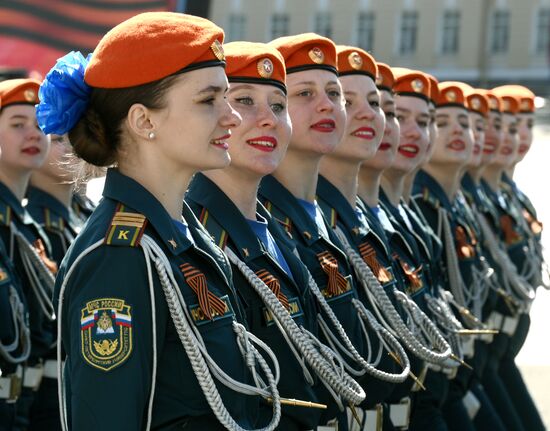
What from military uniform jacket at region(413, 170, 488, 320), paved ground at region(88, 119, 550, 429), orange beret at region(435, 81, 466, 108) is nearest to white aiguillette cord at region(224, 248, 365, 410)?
military uniform jacket at region(413, 170, 488, 320)

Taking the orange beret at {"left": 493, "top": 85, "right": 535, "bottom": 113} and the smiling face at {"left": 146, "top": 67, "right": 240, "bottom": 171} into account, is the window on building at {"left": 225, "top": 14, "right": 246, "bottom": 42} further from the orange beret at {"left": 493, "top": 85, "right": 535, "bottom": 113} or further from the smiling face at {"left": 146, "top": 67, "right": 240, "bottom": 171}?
the smiling face at {"left": 146, "top": 67, "right": 240, "bottom": 171}

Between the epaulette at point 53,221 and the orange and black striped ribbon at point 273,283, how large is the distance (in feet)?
9.00

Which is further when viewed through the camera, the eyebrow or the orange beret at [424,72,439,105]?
the orange beret at [424,72,439,105]

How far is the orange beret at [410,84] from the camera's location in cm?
657

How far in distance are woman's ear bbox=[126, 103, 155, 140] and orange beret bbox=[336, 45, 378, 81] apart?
2.13 metres

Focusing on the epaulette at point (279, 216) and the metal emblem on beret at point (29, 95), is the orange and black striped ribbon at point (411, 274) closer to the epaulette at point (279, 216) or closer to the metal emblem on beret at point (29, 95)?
the epaulette at point (279, 216)

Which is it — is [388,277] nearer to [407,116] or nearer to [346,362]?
[346,362]

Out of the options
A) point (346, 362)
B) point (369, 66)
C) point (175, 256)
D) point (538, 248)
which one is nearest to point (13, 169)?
point (369, 66)

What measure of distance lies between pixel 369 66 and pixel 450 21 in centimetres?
4251

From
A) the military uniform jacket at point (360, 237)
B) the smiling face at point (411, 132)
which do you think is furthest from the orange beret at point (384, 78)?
the military uniform jacket at point (360, 237)

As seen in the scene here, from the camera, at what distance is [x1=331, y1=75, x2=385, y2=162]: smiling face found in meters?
5.28

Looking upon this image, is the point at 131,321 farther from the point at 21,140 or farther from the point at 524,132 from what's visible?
the point at 524,132

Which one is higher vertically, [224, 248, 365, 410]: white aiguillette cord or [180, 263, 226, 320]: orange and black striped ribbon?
[180, 263, 226, 320]: orange and black striped ribbon

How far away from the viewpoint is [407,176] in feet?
22.4
